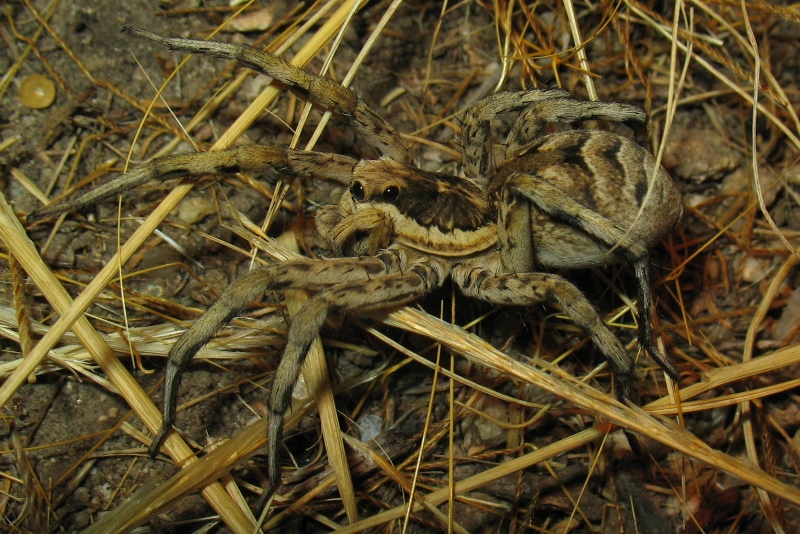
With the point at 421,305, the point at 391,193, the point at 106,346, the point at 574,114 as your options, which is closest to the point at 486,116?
the point at 574,114

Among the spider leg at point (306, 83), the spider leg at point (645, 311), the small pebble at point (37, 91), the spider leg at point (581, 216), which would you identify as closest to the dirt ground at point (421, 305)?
the small pebble at point (37, 91)

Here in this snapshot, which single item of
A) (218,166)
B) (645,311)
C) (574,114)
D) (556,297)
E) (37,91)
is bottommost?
(645,311)

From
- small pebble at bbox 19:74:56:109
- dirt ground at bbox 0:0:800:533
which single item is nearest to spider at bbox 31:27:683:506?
dirt ground at bbox 0:0:800:533

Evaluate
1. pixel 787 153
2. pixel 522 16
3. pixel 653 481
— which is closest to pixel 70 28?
pixel 522 16

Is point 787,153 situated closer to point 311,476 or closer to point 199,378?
point 311,476

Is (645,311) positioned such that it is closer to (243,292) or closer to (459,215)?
(459,215)

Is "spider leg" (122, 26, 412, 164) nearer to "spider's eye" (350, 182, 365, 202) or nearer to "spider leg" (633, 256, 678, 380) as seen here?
"spider's eye" (350, 182, 365, 202)

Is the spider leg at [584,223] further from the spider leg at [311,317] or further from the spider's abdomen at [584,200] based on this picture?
the spider leg at [311,317]
